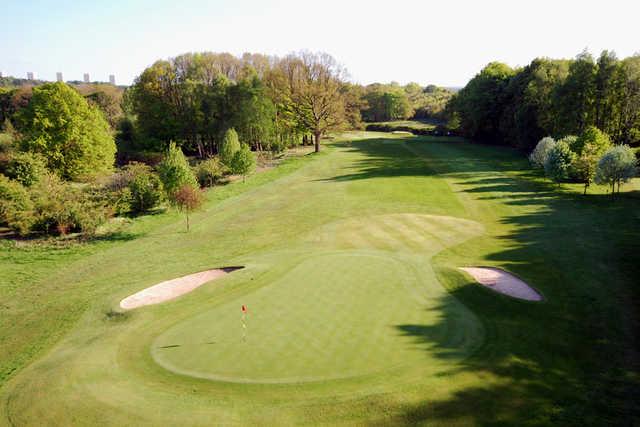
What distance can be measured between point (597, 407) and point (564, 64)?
201 feet

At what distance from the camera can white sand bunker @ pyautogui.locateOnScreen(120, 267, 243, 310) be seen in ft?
57.0

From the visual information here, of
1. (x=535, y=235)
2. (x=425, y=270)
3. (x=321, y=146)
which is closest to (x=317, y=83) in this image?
(x=321, y=146)

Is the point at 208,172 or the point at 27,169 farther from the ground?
the point at 27,169

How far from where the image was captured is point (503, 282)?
1852cm

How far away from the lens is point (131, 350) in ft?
42.4

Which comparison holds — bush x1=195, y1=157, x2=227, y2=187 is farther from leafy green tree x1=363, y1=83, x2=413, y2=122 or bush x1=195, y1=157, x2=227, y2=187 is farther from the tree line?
leafy green tree x1=363, y1=83, x2=413, y2=122

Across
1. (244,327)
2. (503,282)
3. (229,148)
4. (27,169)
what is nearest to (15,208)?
(27,169)

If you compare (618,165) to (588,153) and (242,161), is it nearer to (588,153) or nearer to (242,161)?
(588,153)

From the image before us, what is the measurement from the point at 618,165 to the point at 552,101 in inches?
864

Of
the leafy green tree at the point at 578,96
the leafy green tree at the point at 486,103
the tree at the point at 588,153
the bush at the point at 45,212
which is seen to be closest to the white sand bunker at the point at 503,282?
the tree at the point at 588,153

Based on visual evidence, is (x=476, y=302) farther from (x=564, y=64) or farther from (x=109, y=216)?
(x=564, y=64)

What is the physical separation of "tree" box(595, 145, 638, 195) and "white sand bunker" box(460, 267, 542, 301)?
1879 centimetres

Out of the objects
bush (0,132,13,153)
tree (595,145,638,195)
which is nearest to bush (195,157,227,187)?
bush (0,132,13,153)

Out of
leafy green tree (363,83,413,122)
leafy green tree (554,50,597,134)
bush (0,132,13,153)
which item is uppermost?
leafy green tree (363,83,413,122)
